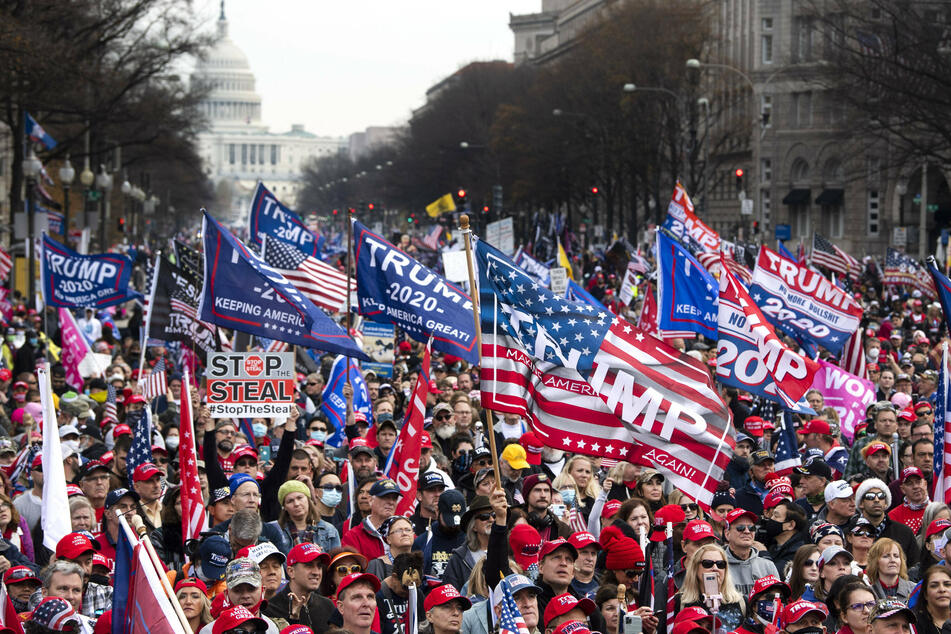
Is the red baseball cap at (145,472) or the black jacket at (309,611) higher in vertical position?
the red baseball cap at (145,472)

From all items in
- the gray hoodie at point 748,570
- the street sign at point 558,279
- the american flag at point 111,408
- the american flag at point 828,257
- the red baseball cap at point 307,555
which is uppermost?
the american flag at point 828,257

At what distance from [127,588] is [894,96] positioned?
33710 mm

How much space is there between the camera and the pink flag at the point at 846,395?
1562cm

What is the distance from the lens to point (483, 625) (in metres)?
7.88

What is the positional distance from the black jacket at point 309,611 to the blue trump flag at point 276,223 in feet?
33.0

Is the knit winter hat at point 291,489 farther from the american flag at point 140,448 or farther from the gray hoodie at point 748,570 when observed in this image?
the gray hoodie at point 748,570

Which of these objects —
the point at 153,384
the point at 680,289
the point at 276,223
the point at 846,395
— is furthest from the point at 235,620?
the point at 276,223

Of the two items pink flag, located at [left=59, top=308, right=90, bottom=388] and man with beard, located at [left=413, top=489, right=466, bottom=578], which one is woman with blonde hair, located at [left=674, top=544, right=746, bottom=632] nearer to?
man with beard, located at [left=413, top=489, right=466, bottom=578]

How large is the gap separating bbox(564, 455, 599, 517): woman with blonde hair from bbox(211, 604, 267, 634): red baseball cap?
4.36m

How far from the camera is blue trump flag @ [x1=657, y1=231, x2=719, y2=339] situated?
1468 centimetres

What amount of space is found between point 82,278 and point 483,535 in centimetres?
1222

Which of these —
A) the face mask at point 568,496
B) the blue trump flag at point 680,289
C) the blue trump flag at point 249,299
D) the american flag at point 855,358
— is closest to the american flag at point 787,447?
the blue trump flag at point 680,289

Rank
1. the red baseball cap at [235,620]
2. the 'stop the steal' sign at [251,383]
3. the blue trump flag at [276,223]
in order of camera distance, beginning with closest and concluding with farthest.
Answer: the red baseball cap at [235,620], the 'stop the steal' sign at [251,383], the blue trump flag at [276,223]

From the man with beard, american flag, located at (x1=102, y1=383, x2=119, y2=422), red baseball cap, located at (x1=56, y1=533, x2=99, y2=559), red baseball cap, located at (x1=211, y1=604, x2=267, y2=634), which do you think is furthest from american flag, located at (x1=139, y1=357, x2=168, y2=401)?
red baseball cap, located at (x1=211, y1=604, x2=267, y2=634)
